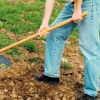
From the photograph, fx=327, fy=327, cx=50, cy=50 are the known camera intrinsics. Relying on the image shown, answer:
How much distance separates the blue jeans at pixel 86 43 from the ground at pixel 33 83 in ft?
0.91

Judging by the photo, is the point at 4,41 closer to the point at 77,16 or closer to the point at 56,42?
the point at 56,42

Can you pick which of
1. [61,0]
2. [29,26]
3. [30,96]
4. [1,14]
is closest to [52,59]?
[30,96]

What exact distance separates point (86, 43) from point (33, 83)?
3.65 feet

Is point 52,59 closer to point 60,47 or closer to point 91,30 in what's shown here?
point 60,47

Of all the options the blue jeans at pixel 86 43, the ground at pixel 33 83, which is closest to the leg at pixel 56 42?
the blue jeans at pixel 86 43

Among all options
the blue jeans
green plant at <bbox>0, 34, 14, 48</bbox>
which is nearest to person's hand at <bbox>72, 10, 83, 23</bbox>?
the blue jeans

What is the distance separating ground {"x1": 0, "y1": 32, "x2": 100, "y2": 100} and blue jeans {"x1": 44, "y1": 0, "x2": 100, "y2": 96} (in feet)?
0.91

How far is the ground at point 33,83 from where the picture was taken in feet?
15.0

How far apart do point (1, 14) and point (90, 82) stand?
129 inches

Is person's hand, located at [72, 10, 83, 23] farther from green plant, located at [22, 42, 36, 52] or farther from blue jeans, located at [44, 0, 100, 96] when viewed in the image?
green plant, located at [22, 42, 36, 52]

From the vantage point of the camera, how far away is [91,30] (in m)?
4.14

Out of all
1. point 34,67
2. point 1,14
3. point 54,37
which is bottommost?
point 34,67

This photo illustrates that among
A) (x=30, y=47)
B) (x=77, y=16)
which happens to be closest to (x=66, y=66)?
(x=30, y=47)

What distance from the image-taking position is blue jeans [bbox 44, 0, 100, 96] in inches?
162
